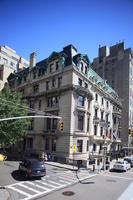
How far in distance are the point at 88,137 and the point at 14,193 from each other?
21.9 m

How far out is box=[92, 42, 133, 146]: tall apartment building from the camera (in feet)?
194

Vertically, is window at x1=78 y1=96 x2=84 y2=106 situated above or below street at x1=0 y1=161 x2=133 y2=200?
above

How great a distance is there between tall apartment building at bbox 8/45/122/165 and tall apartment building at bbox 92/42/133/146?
20849 millimetres

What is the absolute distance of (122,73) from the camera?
6312 centimetres

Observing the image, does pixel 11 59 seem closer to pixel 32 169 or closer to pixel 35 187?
pixel 32 169

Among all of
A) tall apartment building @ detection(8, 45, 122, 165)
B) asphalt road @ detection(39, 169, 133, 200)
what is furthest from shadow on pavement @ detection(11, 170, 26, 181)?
tall apartment building @ detection(8, 45, 122, 165)

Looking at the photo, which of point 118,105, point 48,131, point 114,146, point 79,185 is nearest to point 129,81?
point 118,105

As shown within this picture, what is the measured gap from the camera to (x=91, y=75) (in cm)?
3834

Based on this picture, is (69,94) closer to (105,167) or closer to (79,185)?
(105,167)

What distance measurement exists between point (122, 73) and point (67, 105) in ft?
128

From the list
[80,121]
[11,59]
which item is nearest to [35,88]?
[80,121]

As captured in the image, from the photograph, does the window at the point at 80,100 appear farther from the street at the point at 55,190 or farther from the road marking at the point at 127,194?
the road marking at the point at 127,194

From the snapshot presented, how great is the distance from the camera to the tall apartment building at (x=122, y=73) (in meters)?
59.0

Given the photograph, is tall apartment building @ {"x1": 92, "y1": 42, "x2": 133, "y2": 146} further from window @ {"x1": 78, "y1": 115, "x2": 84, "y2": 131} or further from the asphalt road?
the asphalt road
